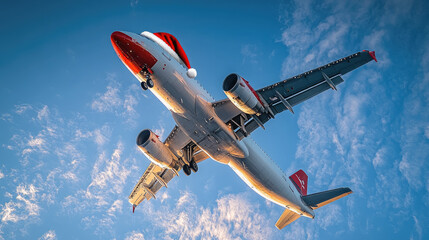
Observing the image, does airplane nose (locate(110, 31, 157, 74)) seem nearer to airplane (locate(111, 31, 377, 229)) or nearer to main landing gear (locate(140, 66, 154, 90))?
airplane (locate(111, 31, 377, 229))

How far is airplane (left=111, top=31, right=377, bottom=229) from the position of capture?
2053 cm

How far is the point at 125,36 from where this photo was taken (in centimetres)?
1959

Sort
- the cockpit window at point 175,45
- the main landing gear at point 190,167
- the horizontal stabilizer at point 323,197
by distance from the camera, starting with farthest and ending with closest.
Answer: the horizontal stabilizer at point 323,197 → the main landing gear at point 190,167 → the cockpit window at point 175,45

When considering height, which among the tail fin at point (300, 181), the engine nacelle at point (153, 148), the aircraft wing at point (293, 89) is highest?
the engine nacelle at point (153, 148)

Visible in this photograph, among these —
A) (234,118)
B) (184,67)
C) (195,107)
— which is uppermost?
(184,67)

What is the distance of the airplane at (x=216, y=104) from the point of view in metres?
20.5

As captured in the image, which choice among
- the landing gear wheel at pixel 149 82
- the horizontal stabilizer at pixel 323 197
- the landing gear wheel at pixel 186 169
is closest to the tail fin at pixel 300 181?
the horizontal stabilizer at pixel 323 197

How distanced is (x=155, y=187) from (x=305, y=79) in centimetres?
2037

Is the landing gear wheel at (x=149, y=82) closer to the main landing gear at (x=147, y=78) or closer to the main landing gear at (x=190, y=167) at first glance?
the main landing gear at (x=147, y=78)

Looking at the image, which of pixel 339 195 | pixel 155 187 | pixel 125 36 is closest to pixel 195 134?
pixel 125 36

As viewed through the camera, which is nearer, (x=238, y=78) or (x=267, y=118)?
(x=238, y=78)

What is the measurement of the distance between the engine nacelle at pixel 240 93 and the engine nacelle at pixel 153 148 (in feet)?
29.5

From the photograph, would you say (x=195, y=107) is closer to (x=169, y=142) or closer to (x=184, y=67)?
(x=184, y=67)

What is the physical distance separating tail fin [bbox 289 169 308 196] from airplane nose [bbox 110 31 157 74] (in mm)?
20808
